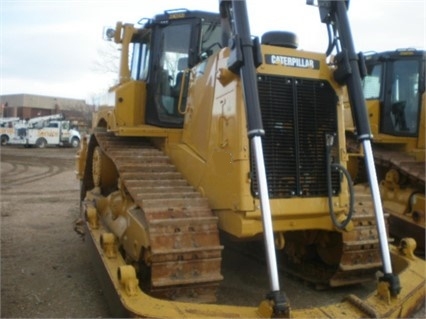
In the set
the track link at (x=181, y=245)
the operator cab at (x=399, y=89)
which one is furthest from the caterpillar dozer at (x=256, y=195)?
the operator cab at (x=399, y=89)

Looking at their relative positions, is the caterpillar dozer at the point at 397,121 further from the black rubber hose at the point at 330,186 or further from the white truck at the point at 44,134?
the white truck at the point at 44,134

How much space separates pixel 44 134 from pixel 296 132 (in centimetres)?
3222

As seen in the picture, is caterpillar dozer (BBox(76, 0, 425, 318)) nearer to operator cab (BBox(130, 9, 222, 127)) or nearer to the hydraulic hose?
the hydraulic hose

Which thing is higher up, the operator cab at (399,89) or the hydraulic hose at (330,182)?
the operator cab at (399,89)

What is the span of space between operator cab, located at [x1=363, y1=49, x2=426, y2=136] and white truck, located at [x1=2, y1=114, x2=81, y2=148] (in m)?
28.9

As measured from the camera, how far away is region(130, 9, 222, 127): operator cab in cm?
541

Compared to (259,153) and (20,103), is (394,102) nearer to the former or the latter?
(259,153)

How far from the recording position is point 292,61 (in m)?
3.97

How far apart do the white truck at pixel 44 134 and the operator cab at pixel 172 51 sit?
30132 mm

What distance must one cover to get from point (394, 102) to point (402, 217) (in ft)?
6.91

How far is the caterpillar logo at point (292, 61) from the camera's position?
12.8 ft

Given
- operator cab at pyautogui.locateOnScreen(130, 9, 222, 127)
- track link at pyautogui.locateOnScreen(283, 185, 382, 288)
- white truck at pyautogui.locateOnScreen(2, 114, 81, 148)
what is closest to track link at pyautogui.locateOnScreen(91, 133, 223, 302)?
track link at pyautogui.locateOnScreen(283, 185, 382, 288)

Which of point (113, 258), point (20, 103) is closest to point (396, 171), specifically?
point (113, 258)

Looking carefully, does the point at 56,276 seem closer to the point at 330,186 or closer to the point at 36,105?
the point at 330,186
